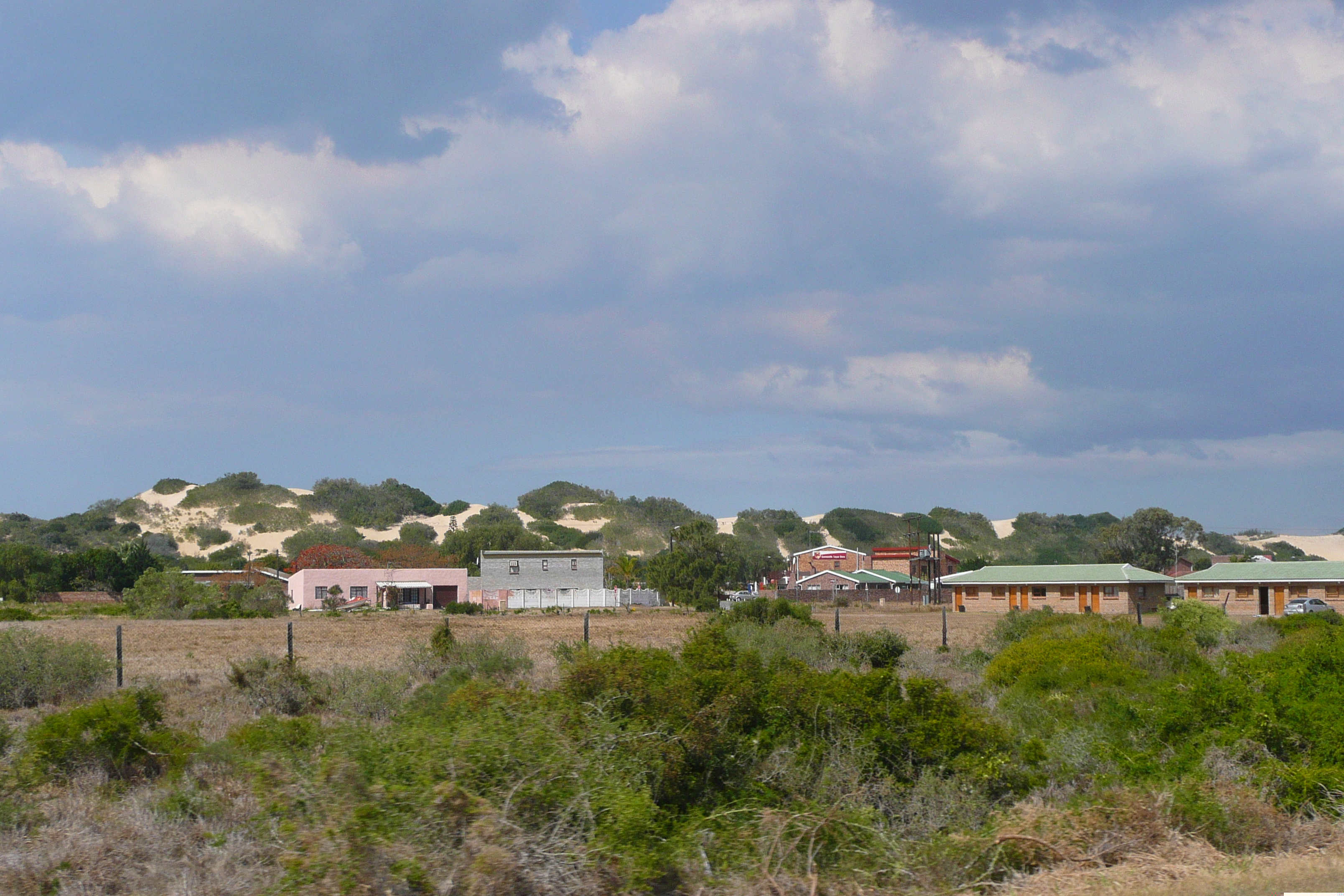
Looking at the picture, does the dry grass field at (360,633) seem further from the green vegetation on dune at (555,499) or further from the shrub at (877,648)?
the green vegetation on dune at (555,499)

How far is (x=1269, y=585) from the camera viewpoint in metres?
62.6

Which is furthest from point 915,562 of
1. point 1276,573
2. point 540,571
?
point 540,571

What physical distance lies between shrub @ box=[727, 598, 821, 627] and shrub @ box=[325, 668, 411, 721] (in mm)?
12851

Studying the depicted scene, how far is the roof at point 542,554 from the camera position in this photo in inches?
2960

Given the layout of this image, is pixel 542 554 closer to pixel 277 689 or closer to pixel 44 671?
pixel 44 671

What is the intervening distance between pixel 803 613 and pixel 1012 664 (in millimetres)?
13991

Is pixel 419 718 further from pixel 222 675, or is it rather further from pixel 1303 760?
pixel 222 675

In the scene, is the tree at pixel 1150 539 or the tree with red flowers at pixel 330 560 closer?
the tree with red flowers at pixel 330 560

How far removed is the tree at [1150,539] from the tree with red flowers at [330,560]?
2769 inches

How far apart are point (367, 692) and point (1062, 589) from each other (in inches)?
2271

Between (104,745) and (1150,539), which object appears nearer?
(104,745)

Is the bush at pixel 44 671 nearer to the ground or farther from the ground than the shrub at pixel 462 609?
farther from the ground

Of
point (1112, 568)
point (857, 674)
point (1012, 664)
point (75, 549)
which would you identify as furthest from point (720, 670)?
point (75, 549)

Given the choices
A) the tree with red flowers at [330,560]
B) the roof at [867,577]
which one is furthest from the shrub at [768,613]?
the roof at [867,577]
